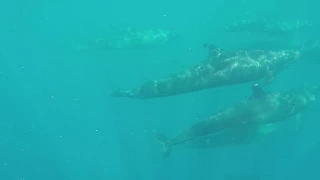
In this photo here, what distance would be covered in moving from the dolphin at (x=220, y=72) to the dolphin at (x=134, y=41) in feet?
49.1

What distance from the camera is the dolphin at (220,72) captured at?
19672 mm

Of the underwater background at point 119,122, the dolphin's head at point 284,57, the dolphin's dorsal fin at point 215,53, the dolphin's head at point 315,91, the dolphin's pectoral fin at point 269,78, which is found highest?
the dolphin's dorsal fin at point 215,53

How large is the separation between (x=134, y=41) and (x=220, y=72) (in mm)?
17658

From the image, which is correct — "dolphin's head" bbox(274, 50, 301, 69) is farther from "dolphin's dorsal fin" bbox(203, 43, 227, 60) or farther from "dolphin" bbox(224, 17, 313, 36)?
"dolphin" bbox(224, 17, 313, 36)

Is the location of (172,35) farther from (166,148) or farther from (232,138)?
(166,148)

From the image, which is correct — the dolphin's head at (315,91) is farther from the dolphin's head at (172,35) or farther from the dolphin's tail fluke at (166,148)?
the dolphin's head at (172,35)

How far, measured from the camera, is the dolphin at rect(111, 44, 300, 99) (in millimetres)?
19672

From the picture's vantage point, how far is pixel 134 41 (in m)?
36.0

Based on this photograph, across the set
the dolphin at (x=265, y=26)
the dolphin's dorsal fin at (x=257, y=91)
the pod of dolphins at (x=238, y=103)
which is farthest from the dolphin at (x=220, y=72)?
the dolphin at (x=265, y=26)

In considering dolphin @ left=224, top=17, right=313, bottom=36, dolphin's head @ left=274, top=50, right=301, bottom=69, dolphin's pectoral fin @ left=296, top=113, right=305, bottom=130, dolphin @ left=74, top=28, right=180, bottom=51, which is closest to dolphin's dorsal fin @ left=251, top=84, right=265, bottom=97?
dolphin's head @ left=274, top=50, right=301, bottom=69

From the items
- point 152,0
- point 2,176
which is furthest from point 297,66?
point 152,0

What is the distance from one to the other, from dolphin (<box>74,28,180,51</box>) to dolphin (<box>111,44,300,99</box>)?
49.1 ft

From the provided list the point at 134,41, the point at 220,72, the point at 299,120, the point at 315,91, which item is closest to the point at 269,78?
the point at 220,72

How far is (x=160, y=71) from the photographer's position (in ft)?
104
